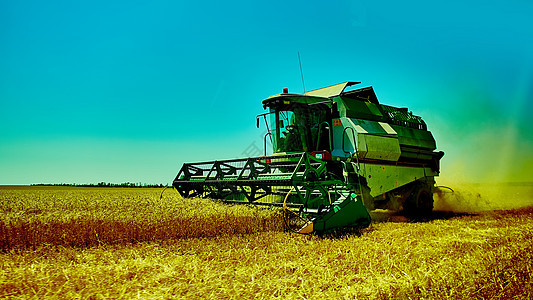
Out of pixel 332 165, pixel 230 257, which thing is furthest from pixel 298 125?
pixel 230 257

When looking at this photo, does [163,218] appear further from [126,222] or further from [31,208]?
[31,208]

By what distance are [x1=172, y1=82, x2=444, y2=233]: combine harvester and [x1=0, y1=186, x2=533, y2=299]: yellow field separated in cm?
70

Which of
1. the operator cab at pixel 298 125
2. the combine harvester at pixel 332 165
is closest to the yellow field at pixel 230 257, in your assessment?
the combine harvester at pixel 332 165

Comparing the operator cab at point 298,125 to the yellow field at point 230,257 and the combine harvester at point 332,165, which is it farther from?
the yellow field at point 230,257

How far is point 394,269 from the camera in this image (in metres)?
3.62

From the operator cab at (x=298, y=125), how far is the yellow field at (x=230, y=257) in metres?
2.37

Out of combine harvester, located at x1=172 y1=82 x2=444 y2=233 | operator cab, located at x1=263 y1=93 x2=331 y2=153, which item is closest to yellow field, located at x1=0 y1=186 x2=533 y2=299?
combine harvester, located at x1=172 y1=82 x2=444 y2=233

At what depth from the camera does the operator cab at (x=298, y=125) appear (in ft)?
26.6

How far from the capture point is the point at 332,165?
793 cm

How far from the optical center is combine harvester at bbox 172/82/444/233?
20.1 ft

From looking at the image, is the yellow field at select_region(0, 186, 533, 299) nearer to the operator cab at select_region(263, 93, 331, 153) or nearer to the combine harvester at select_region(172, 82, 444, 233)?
the combine harvester at select_region(172, 82, 444, 233)

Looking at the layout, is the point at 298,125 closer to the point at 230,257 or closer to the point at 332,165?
the point at 332,165

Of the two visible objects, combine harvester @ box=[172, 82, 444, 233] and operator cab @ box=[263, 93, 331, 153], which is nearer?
combine harvester @ box=[172, 82, 444, 233]

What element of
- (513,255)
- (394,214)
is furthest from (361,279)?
(394,214)
